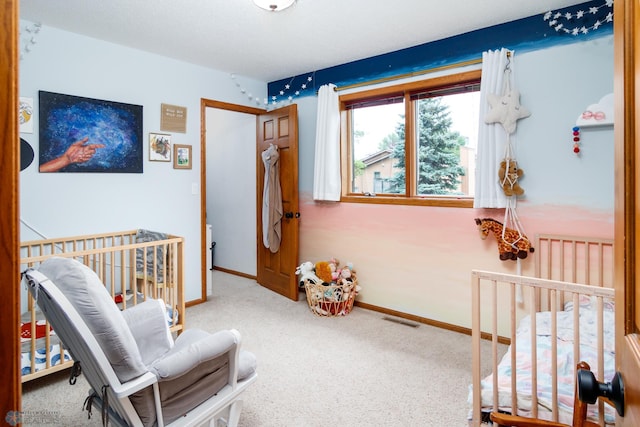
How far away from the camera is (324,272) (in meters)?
3.68

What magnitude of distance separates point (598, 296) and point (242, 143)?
4.38 m

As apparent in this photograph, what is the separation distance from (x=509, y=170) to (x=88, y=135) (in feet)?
11.1

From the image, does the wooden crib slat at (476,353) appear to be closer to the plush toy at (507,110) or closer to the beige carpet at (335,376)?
the beige carpet at (335,376)

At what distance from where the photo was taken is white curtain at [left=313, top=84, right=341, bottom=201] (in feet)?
12.6

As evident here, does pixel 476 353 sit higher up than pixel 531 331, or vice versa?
pixel 531 331

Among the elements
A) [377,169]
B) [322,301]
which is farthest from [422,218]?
[322,301]

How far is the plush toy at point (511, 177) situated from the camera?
112 inches

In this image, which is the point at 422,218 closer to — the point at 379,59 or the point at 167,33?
→ the point at 379,59

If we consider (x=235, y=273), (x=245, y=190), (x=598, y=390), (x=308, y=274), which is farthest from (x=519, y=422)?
(x=235, y=273)

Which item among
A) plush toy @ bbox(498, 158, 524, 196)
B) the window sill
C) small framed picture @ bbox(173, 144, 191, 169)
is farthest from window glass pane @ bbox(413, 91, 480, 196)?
small framed picture @ bbox(173, 144, 191, 169)

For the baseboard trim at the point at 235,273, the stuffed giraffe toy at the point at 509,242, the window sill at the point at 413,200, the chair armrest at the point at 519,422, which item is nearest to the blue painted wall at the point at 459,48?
the window sill at the point at 413,200

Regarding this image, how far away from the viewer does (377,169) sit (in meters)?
3.82

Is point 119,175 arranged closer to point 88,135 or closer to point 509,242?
point 88,135

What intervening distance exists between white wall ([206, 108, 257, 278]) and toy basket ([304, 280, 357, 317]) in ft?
5.11
